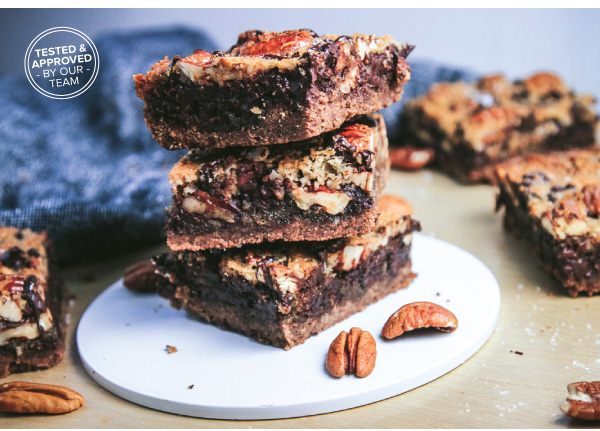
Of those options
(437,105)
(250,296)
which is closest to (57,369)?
(250,296)

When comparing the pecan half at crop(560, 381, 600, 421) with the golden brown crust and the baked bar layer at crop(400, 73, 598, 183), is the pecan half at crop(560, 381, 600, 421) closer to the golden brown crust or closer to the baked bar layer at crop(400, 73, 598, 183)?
the golden brown crust

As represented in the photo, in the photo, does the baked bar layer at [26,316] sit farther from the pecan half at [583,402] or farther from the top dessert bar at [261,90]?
the pecan half at [583,402]

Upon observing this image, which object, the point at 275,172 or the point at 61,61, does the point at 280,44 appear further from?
the point at 61,61

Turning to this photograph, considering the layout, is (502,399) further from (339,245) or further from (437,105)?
(437,105)

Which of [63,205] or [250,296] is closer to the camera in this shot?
[250,296]

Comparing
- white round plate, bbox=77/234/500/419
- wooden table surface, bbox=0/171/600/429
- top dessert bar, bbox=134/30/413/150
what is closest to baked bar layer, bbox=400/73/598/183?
wooden table surface, bbox=0/171/600/429

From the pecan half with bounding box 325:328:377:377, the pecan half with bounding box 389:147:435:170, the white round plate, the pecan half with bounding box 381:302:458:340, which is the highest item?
the pecan half with bounding box 389:147:435:170
